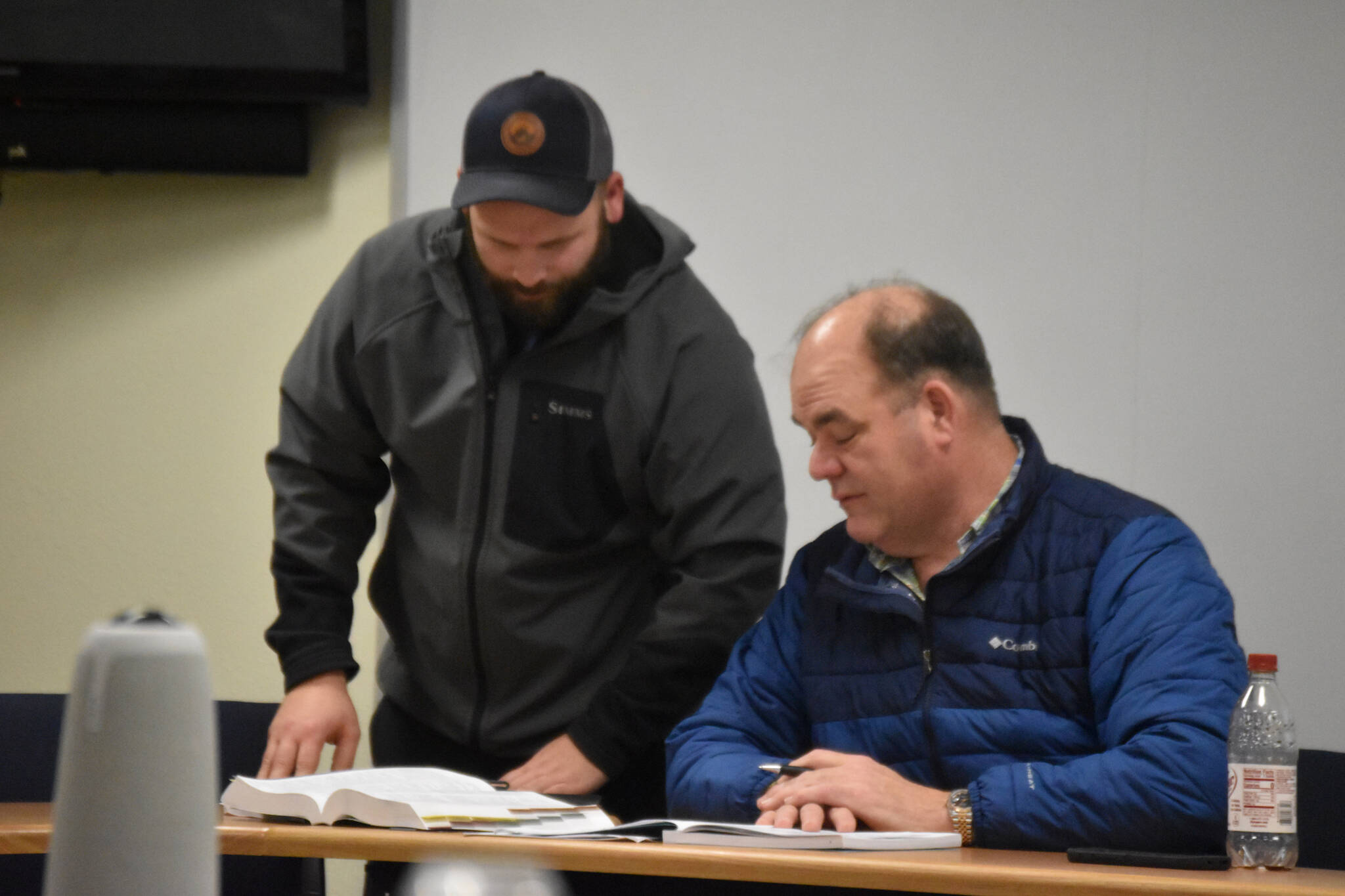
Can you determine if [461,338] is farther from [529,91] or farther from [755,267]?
[755,267]

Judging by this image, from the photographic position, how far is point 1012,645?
169 cm

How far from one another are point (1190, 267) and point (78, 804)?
2.52 m

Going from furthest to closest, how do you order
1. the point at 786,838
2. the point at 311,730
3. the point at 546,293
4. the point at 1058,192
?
the point at 1058,192
the point at 546,293
the point at 311,730
the point at 786,838

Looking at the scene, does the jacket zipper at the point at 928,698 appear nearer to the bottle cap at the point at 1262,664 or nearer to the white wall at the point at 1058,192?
the bottle cap at the point at 1262,664

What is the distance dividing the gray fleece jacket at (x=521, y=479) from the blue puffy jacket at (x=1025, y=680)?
0.55 ft

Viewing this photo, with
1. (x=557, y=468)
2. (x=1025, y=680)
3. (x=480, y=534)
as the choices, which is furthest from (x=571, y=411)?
(x=1025, y=680)

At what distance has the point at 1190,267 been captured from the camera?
2.71 meters

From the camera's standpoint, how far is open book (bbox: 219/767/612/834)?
139 centimetres

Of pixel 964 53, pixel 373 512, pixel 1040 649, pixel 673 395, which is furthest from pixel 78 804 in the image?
pixel 964 53

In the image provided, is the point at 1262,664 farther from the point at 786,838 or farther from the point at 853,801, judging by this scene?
the point at 786,838

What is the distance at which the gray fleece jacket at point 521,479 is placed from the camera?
204 centimetres

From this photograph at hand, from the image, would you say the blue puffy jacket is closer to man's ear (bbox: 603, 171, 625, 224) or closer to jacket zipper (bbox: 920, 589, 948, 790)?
jacket zipper (bbox: 920, 589, 948, 790)

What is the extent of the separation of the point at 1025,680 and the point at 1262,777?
340 mm

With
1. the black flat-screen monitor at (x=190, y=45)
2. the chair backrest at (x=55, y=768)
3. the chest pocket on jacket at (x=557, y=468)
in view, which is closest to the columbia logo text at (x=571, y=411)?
the chest pocket on jacket at (x=557, y=468)
